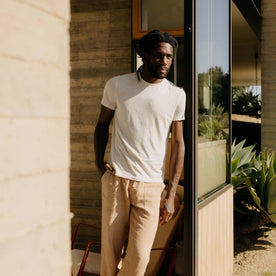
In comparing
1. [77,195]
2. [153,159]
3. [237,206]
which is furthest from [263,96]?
[153,159]

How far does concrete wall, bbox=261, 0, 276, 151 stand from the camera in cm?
691

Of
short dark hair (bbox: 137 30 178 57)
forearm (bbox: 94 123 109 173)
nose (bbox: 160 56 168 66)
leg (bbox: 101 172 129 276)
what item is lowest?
leg (bbox: 101 172 129 276)

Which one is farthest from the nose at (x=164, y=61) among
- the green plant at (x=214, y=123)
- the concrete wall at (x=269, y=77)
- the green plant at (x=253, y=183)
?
the concrete wall at (x=269, y=77)

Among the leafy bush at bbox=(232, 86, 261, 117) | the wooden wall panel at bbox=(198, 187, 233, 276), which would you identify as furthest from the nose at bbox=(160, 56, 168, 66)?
the leafy bush at bbox=(232, 86, 261, 117)

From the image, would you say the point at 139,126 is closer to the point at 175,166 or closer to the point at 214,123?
the point at 175,166

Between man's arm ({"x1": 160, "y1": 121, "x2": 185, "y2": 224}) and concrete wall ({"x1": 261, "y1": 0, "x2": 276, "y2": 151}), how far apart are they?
4963 mm

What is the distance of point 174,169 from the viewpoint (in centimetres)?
239

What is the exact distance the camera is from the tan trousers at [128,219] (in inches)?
87.7

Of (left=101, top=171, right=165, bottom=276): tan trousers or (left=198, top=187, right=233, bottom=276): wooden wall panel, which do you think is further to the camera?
(left=198, top=187, right=233, bottom=276): wooden wall panel

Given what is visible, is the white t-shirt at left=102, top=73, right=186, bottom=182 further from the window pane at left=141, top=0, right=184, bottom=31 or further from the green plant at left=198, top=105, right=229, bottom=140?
the window pane at left=141, top=0, right=184, bottom=31
